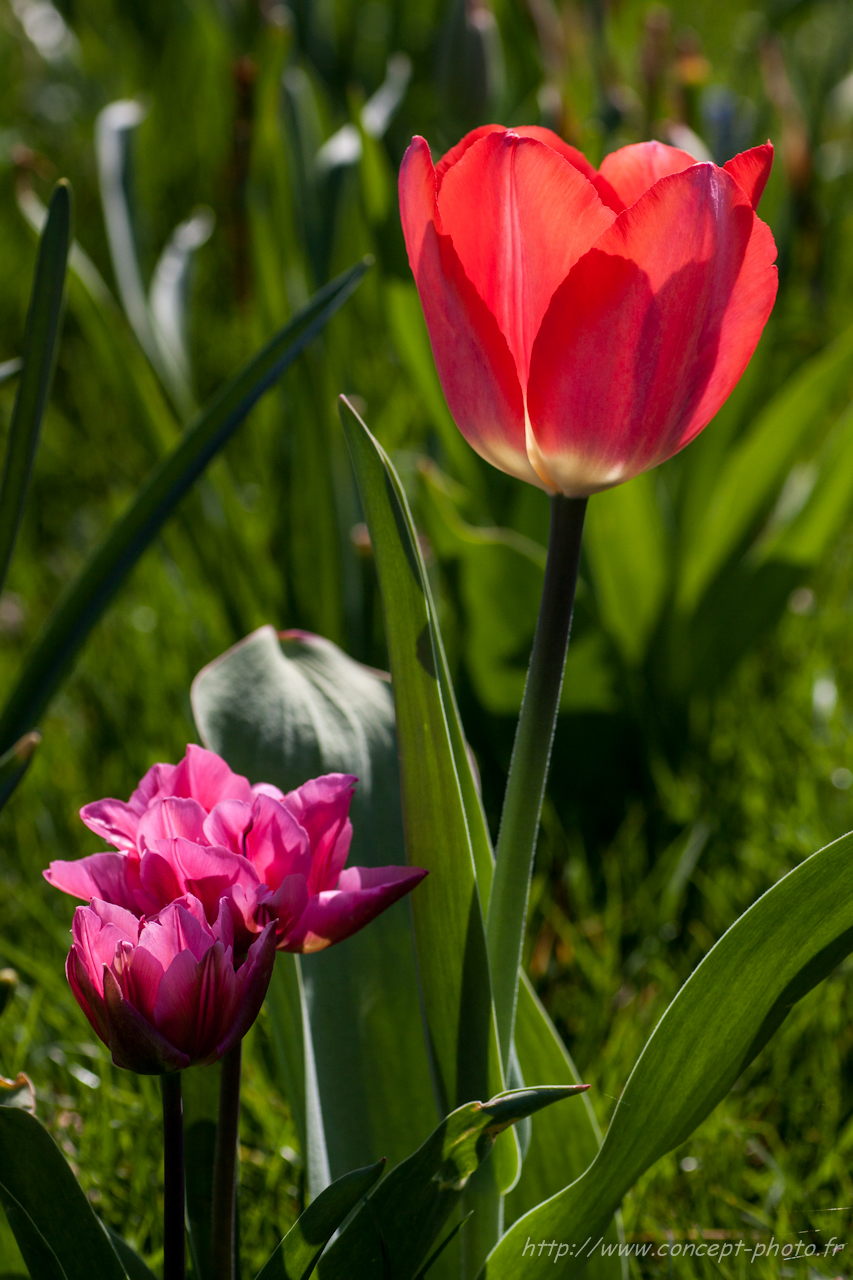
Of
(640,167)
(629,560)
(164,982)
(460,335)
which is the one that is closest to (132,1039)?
(164,982)

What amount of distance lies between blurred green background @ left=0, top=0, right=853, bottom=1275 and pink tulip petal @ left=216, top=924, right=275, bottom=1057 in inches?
14.2

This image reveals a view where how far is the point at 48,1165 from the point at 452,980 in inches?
6.3

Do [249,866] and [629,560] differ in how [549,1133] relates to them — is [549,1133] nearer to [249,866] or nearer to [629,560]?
[249,866]

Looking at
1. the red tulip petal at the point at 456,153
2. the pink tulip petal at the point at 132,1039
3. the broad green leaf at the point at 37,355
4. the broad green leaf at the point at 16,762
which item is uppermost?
the red tulip petal at the point at 456,153

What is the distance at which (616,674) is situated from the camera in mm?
1106

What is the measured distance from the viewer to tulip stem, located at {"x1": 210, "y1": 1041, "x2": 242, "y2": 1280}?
0.40 metres

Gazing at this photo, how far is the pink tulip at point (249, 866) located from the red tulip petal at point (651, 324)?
15cm

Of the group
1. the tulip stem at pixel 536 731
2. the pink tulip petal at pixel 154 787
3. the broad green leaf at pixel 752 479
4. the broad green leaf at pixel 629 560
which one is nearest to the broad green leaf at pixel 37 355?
the pink tulip petal at pixel 154 787

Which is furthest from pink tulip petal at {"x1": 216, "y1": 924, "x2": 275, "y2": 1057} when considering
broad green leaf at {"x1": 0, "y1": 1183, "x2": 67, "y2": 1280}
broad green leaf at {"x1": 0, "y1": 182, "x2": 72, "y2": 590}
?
broad green leaf at {"x1": 0, "y1": 182, "x2": 72, "y2": 590}

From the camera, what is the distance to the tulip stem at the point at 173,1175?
0.37 metres

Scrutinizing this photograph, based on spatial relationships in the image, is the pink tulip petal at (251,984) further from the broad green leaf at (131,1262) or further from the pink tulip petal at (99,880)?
the broad green leaf at (131,1262)

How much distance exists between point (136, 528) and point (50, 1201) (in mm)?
390

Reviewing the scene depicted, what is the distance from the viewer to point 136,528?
67 centimetres

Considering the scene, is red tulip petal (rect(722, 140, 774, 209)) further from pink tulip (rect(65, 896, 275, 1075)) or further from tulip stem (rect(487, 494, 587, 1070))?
pink tulip (rect(65, 896, 275, 1075))
